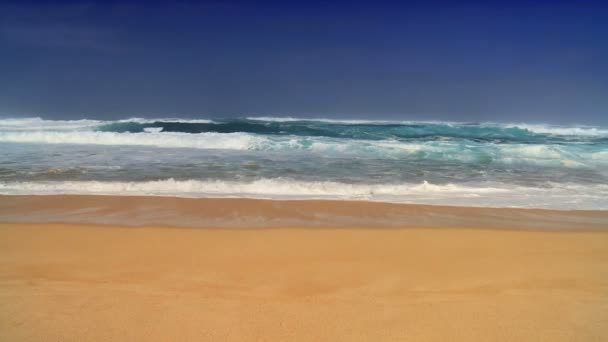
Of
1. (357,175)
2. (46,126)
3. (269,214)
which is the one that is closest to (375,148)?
(357,175)

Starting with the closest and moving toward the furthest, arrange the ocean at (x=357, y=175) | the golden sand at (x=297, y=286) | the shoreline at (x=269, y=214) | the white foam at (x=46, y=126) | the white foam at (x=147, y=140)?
the golden sand at (x=297, y=286) → the shoreline at (x=269, y=214) → the ocean at (x=357, y=175) → the white foam at (x=147, y=140) → the white foam at (x=46, y=126)

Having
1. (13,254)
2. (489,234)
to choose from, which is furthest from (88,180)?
(489,234)

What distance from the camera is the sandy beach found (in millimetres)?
2348

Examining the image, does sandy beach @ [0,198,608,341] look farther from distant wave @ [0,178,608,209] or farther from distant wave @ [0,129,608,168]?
distant wave @ [0,129,608,168]

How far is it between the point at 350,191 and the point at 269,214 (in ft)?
7.50

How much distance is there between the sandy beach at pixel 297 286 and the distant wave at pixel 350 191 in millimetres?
2333

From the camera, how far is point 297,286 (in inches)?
118

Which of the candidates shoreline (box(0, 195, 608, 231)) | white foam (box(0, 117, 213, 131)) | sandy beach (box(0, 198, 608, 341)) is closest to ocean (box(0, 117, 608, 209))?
shoreline (box(0, 195, 608, 231))

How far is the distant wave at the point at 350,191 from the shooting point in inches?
269

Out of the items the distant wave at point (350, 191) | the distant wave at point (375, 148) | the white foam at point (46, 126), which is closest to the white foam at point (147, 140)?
the distant wave at point (375, 148)

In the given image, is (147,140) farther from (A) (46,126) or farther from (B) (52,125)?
(B) (52,125)

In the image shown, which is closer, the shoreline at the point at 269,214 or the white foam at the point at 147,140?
the shoreline at the point at 269,214

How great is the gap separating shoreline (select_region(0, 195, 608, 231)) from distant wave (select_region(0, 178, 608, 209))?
1.44 feet

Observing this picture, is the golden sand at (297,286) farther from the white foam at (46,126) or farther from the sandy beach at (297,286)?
the white foam at (46,126)
